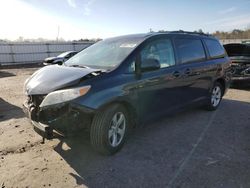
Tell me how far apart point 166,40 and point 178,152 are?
6.50 feet

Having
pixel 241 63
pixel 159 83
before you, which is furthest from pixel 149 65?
pixel 241 63

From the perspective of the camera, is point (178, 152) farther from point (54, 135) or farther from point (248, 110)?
point (248, 110)

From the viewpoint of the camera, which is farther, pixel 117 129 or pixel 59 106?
pixel 117 129

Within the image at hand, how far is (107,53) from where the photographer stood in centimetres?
428


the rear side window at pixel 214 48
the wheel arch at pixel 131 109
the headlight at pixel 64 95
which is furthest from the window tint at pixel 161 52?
the rear side window at pixel 214 48

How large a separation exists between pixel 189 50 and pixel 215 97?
1793mm

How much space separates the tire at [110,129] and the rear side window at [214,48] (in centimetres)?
311

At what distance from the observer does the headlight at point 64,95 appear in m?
3.13

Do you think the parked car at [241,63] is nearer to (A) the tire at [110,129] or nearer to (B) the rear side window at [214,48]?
(B) the rear side window at [214,48]

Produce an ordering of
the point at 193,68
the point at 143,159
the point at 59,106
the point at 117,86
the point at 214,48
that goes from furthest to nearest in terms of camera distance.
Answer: the point at 214,48 < the point at 193,68 < the point at 143,159 < the point at 117,86 < the point at 59,106

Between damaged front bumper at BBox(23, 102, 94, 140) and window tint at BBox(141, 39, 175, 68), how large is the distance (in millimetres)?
1334

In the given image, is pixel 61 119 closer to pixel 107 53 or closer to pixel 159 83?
pixel 107 53

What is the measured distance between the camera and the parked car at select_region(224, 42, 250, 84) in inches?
324

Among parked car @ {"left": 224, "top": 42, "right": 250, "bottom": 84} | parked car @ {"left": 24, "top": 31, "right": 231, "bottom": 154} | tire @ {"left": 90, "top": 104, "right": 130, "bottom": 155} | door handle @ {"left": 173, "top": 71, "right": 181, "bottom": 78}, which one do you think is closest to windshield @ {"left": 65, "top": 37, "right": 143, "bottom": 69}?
parked car @ {"left": 24, "top": 31, "right": 231, "bottom": 154}
